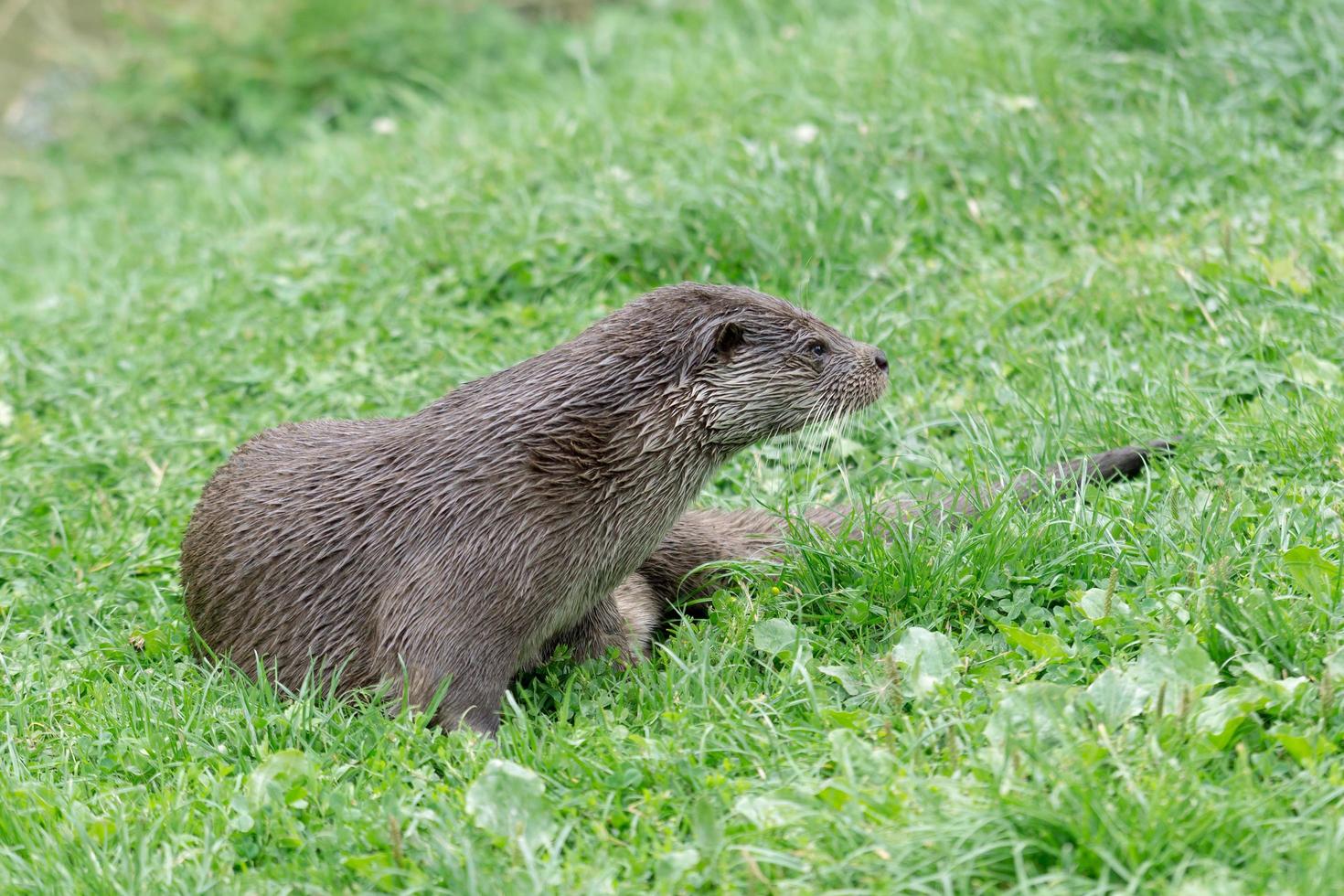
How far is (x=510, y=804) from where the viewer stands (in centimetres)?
253

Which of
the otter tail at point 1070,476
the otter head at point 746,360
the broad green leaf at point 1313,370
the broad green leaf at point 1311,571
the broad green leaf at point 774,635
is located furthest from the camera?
the broad green leaf at point 1313,370

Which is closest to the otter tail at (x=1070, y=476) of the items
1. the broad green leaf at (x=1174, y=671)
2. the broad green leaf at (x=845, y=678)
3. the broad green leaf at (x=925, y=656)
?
the broad green leaf at (x=925, y=656)

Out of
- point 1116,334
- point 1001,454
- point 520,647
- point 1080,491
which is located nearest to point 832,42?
point 1116,334

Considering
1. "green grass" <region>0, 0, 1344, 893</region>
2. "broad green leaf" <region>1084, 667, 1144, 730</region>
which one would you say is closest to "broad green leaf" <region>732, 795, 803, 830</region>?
"green grass" <region>0, 0, 1344, 893</region>

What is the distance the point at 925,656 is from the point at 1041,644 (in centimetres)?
22

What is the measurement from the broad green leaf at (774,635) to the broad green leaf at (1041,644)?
1.49ft

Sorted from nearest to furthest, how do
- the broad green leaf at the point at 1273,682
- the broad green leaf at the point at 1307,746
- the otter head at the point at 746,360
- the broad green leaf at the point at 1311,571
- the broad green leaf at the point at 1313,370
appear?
the broad green leaf at the point at 1307,746
the broad green leaf at the point at 1273,682
the broad green leaf at the point at 1311,571
the otter head at the point at 746,360
the broad green leaf at the point at 1313,370

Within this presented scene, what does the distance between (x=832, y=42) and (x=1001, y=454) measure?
9.88 feet

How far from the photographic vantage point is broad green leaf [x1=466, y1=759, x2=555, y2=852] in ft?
8.20

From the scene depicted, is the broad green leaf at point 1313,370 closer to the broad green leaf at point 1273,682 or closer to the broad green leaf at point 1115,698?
the broad green leaf at point 1273,682

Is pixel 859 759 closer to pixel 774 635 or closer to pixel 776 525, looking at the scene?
pixel 774 635

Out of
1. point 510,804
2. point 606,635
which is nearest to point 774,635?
point 606,635

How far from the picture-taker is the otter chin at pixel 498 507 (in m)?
3.08

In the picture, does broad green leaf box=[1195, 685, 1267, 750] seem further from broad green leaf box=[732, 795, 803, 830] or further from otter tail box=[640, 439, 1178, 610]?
otter tail box=[640, 439, 1178, 610]
